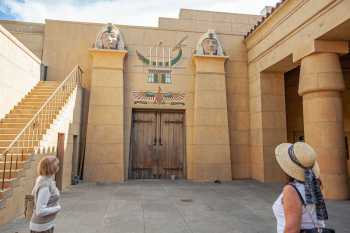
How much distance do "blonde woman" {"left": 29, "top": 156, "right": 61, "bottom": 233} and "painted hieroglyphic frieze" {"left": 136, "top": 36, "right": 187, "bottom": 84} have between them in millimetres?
7912

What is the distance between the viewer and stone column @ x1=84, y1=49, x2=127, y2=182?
30.0 feet

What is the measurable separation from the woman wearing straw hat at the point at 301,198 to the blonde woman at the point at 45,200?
7.41ft

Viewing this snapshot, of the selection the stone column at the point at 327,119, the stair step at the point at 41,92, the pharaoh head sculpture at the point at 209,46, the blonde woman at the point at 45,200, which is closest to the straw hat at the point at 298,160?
the blonde woman at the point at 45,200

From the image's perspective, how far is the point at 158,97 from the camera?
10.2m

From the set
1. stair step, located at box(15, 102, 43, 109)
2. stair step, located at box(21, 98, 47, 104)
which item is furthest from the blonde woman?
stair step, located at box(21, 98, 47, 104)

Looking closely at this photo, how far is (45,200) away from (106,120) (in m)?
7.07

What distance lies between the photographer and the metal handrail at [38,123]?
511 centimetres

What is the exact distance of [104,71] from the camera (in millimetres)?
9781

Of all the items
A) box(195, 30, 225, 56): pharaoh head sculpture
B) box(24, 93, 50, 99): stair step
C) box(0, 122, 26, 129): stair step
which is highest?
box(195, 30, 225, 56): pharaoh head sculpture

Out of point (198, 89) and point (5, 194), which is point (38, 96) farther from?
point (198, 89)

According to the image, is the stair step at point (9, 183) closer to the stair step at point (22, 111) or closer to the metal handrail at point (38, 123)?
the metal handrail at point (38, 123)

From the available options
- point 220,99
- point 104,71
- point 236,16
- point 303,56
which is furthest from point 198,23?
point 303,56

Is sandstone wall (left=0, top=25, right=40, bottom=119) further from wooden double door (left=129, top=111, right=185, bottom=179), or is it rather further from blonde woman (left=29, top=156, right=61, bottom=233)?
blonde woman (left=29, top=156, right=61, bottom=233)

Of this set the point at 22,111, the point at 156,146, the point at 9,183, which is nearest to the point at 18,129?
the point at 22,111
